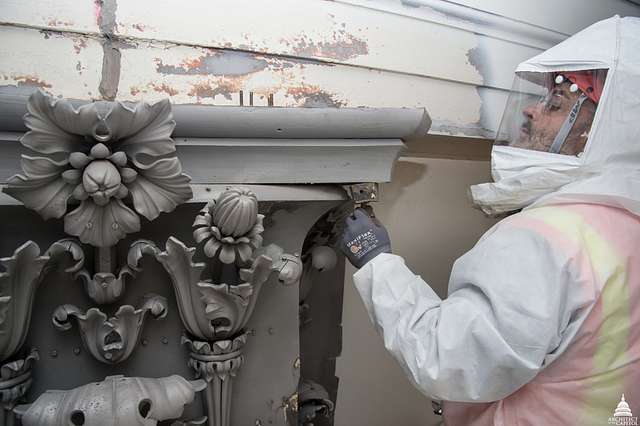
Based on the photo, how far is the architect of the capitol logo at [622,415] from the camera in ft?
2.43

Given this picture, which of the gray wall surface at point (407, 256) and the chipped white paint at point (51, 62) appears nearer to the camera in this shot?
the chipped white paint at point (51, 62)

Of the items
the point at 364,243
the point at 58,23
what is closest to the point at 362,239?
the point at 364,243

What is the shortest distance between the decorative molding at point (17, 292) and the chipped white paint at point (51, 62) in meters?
0.27

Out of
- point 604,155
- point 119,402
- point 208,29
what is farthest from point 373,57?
point 119,402

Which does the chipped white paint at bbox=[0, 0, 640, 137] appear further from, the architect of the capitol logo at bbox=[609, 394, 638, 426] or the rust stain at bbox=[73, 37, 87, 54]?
the architect of the capitol logo at bbox=[609, 394, 638, 426]

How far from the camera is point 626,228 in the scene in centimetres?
79

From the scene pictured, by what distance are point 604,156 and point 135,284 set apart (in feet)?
2.47

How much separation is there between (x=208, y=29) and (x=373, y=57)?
0.33 m

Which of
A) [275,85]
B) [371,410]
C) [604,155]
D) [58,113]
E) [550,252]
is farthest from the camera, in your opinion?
[371,410]

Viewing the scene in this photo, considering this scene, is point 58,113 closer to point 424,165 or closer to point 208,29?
point 208,29

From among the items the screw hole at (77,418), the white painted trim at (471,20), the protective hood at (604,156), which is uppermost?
the white painted trim at (471,20)

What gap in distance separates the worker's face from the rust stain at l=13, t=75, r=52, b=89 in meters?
0.81

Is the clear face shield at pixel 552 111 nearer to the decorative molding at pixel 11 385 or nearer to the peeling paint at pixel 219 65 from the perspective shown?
the peeling paint at pixel 219 65

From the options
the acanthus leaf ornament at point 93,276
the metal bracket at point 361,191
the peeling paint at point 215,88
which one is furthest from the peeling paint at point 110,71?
the metal bracket at point 361,191
